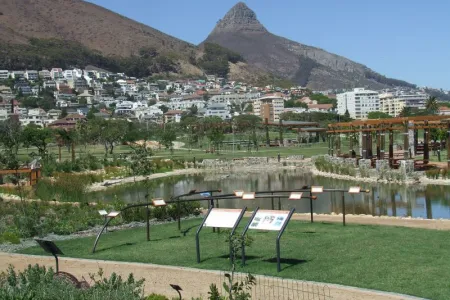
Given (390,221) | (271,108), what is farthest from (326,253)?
(271,108)

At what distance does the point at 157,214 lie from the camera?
719 inches

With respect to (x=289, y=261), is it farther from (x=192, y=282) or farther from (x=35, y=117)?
(x=35, y=117)

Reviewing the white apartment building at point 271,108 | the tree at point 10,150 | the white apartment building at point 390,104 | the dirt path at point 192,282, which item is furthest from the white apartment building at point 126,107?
the dirt path at point 192,282

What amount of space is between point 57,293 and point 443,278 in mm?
5159

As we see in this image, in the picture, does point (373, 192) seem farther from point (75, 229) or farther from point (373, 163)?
point (75, 229)

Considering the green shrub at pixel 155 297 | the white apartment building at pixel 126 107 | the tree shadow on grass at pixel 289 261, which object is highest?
the white apartment building at pixel 126 107

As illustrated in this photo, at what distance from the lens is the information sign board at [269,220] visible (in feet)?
34.8

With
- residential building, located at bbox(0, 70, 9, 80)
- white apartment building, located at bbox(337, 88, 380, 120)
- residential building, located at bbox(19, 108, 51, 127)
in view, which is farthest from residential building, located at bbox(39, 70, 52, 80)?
white apartment building, located at bbox(337, 88, 380, 120)

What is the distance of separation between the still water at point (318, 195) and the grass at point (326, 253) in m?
2.69

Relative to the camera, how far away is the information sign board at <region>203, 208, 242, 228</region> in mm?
11302

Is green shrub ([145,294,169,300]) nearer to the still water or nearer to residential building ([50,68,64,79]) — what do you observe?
the still water

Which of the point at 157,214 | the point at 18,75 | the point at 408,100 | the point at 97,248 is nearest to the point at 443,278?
the point at 97,248

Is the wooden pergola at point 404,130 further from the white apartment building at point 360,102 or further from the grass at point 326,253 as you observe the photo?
the white apartment building at point 360,102

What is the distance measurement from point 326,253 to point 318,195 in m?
17.3
